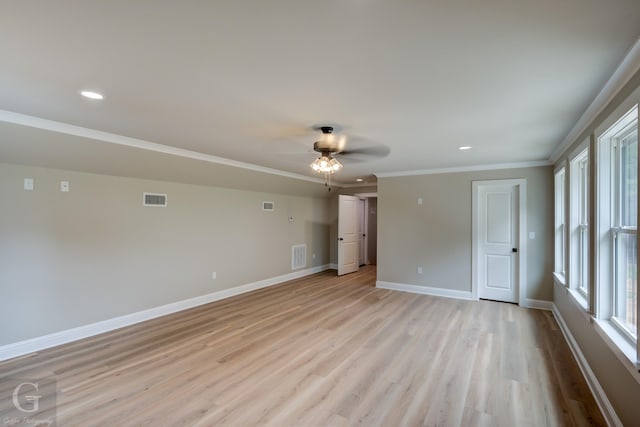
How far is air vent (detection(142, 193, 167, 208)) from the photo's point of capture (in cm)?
444

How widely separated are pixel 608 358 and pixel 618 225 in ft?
3.37

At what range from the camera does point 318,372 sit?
293 centimetres

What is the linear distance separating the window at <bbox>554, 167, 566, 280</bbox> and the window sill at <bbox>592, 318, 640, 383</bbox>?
236 centimetres

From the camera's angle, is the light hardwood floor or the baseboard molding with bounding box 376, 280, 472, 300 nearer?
the light hardwood floor

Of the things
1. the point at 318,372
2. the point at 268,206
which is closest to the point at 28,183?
the point at 318,372

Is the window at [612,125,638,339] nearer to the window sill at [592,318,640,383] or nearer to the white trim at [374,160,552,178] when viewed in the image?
the window sill at [592,318,640,383]

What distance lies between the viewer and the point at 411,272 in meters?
6.09

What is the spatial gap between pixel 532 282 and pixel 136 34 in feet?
19.9

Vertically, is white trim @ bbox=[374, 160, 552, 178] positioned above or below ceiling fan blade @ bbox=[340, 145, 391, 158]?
above

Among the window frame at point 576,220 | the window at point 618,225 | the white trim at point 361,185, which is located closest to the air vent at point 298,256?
the white trim at point 361,185

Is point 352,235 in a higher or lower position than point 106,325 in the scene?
higher

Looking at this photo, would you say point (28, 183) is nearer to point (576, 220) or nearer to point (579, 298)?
point (579, 298)

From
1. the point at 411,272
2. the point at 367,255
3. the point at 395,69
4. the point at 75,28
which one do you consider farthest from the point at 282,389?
the point at 367,255

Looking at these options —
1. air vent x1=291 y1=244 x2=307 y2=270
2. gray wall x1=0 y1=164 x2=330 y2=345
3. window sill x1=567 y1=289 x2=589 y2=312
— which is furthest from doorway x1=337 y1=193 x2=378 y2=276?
window sill x1=567 y1=289 x2=589 y2=312
